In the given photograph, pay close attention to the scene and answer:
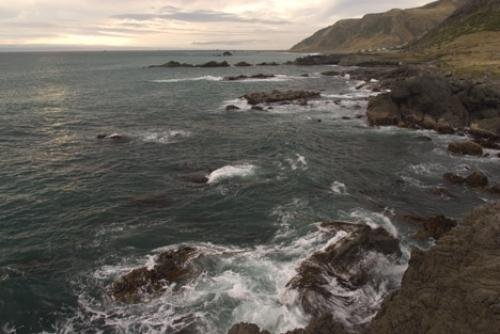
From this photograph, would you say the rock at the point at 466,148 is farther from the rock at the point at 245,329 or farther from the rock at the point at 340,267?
the rock at the point at 245,329

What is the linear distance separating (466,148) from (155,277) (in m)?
41.4

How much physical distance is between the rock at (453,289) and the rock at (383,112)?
4544 cm

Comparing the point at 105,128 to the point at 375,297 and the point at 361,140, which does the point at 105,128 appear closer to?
the point at 361,140

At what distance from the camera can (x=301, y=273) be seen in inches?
903

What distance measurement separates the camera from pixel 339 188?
3744 cm

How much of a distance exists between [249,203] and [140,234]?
9817 millimetres

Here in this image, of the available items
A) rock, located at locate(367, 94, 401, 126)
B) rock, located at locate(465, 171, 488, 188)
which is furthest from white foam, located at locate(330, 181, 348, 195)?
rock, located at locate(367, 94, 401, 126)

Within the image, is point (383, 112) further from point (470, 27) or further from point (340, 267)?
point (470, 27)

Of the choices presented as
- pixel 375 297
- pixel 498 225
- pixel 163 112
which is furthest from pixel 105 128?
pixel 498 225

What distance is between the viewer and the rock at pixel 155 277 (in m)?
22.6

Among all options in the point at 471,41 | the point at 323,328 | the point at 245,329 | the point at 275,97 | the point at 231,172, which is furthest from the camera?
the point at 471,41

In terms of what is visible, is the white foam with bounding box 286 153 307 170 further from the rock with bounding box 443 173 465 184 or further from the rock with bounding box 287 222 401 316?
the rock with bounding box 287 222 401 316

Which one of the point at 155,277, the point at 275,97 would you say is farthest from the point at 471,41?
the point at 155,277

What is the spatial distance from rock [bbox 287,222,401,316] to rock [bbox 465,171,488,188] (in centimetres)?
1618
